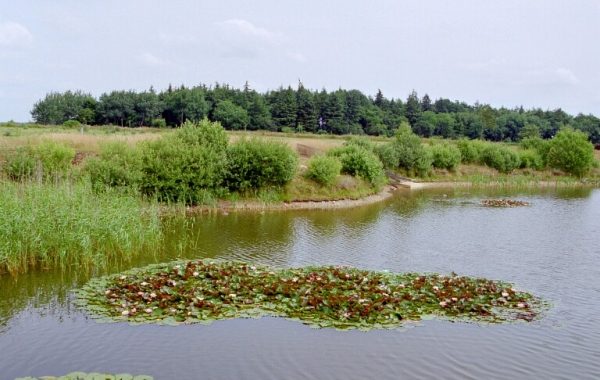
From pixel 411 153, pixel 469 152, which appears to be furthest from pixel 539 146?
pixel 411 153

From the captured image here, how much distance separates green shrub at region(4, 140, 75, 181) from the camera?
31672mm

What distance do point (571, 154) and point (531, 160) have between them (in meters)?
5.26

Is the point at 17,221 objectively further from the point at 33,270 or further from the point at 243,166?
the point at 243,166

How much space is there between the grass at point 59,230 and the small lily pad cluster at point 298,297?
6.75ft

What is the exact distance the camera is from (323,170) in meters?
41.9

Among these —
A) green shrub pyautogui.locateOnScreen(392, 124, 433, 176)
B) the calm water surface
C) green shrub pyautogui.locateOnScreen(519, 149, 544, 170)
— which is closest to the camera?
the calm water surface

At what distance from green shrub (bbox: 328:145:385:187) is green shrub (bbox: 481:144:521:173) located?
109 feet

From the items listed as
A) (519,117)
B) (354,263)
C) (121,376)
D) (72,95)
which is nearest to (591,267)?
(354,263)

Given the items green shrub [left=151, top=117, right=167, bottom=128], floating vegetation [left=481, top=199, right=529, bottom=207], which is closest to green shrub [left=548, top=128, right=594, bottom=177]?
floating vegetation [left=481, top=199, right=529, bottom=207]

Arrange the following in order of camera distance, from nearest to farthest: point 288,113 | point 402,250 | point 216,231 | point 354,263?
point 354,263, point 402,250, point 216,231, point 288,113

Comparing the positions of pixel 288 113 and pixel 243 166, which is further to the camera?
pixel 288 113

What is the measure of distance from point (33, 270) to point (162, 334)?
7.15m

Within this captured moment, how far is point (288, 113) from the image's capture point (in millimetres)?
98938

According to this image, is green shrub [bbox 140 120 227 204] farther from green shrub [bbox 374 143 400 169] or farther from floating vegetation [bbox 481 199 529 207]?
green shrub [bbox 374 143 400 169]
